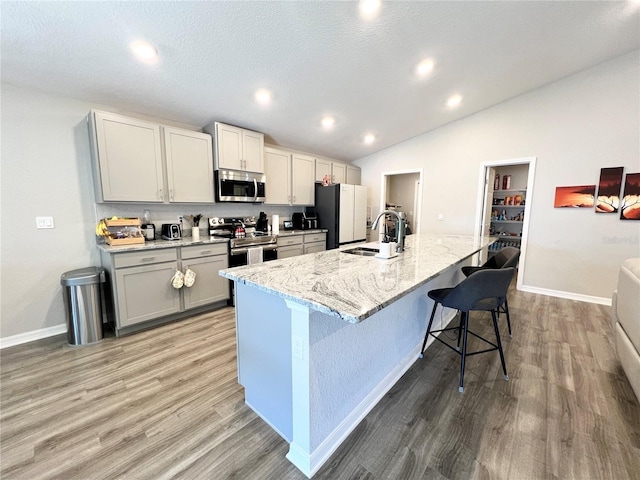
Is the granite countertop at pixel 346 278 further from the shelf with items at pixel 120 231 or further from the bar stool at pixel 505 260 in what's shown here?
the shelf with items at pixel 120 231

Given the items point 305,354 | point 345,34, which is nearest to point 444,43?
point 345,34

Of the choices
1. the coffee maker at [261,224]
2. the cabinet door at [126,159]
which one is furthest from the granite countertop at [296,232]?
the cabinet door at [126,159]

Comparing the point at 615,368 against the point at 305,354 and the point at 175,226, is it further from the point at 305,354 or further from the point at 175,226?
the point at 175,226

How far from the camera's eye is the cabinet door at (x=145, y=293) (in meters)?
2.58

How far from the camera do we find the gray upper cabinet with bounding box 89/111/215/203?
259cm

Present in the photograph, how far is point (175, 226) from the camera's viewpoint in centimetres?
312

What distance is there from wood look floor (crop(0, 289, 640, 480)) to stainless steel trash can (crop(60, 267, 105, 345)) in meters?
0.15

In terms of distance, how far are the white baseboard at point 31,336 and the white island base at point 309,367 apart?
2.36m

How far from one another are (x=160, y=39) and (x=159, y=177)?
1363 millimetres

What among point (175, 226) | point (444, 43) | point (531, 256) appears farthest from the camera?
point (531, 256)

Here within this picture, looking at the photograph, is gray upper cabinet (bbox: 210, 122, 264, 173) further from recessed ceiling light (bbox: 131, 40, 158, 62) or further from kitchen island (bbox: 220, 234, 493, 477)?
kitchen island (bbox: 220, 234, 493, 477)

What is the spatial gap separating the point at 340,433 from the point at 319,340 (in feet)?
2.13

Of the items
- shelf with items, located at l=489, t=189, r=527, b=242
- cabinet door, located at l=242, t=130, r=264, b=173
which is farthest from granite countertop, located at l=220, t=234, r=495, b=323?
shelf with items, located at l=489, t=189, r=527, b=242

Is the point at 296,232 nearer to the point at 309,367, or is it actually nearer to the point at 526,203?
the point at 309,367
